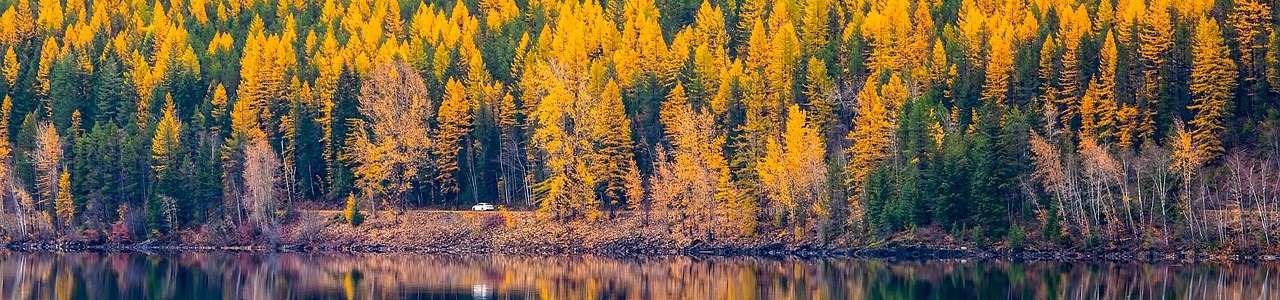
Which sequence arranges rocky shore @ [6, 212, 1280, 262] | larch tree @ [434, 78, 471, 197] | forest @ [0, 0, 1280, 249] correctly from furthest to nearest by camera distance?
larch tree @ [434, 78, 471, 197]
rocky shore @ [6, 212, 1280, 262]
forest @ [0, 0, 1280, 249]

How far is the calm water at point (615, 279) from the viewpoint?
56000 mm

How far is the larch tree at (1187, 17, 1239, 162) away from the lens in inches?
3292

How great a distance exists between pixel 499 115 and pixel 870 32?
88.2 ft

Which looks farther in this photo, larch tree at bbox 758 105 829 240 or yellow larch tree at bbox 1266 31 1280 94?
yellow larch tree at bbox 1266 31 1280 94

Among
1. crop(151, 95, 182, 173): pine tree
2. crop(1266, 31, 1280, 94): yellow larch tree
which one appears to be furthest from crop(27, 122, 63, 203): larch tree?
crop(1266, 31, 1280, 94): yellow larch tree

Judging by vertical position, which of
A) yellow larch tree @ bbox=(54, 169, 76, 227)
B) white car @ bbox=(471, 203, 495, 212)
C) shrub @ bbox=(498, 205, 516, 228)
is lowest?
shrub @ bbox=(498, 205, 516, 228)

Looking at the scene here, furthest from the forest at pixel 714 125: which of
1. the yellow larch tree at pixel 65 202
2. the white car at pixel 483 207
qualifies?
the white car at pixel 483 207

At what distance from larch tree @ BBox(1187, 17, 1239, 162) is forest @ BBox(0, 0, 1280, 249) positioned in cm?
16

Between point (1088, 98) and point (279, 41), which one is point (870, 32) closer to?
point (1088, 98)

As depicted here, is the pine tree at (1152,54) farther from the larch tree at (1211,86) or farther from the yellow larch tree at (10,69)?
the yellow larch tree at (10,69)

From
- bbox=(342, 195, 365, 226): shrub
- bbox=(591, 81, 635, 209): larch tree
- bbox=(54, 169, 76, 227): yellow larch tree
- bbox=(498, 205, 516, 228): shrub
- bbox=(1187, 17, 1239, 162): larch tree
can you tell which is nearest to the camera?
bbox=(1187, 17, 1239, 162): larch tree

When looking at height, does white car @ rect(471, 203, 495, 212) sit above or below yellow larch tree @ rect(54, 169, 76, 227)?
below

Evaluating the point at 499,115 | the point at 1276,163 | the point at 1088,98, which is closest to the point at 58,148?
the point at 499,115

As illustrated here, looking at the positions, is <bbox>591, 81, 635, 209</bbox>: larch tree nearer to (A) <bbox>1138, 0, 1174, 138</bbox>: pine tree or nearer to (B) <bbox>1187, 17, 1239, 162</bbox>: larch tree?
(A) <bbox>1138, 0, 1174, 138</bbox>: pine tree
